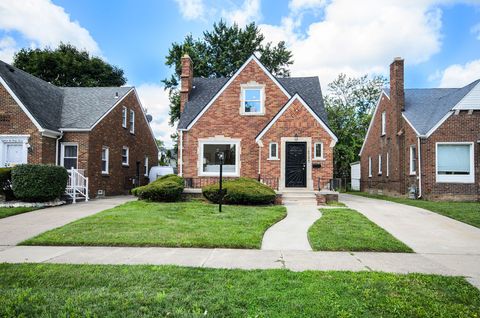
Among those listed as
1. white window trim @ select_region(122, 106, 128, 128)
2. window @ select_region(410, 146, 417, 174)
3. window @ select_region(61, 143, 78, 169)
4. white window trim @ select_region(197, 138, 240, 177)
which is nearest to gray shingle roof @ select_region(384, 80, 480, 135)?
window @ select_region(410, 146, 417, 174)

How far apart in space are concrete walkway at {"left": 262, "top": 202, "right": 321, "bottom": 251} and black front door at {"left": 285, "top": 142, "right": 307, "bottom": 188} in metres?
3.76

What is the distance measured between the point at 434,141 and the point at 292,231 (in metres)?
12.5

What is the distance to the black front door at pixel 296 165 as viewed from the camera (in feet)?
53.2

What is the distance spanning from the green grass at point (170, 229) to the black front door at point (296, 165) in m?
5.13

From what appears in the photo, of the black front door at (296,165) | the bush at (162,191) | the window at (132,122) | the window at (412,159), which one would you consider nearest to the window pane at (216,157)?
the black front door at (296,165)

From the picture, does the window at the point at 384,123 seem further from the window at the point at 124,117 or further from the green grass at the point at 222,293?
the green grass at the point at 222,293

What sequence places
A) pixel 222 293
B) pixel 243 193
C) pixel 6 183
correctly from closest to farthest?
1. pixel 222 293
2. pixel 243 193
3. pixel 6 183

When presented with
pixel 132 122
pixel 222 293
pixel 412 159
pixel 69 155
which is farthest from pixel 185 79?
pixel 222 293

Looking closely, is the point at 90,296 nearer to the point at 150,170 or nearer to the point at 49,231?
the point at 49,231

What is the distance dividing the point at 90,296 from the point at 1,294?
1139 mm

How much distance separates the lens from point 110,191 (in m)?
19.8

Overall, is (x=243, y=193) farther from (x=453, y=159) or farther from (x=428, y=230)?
(x=453, y=159)

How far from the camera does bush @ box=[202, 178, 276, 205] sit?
13.0 metres

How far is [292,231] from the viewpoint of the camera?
28.0ft
